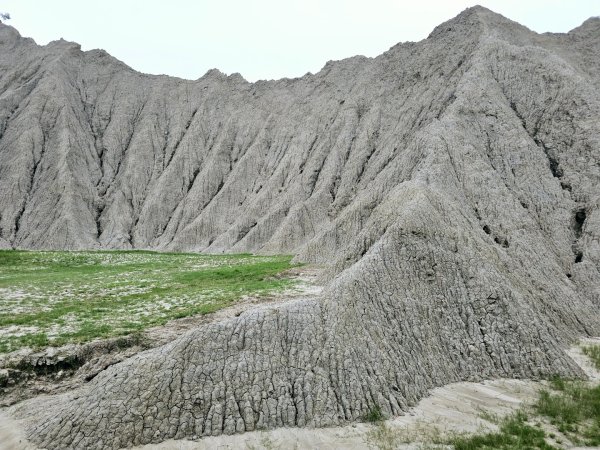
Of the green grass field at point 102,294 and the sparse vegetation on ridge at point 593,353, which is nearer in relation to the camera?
the sparse vegetation on ridge at point 593,353

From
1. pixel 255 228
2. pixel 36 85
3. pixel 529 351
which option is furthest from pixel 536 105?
pixel 36 85

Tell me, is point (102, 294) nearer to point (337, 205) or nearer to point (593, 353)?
point (593, 353)

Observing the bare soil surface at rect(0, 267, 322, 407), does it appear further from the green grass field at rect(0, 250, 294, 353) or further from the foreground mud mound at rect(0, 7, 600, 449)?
the foreground mud mound at rect(0, 7, 600, 449)

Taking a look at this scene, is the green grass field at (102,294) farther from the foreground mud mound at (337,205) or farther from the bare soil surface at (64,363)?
the foreground mud mound at (337,205)

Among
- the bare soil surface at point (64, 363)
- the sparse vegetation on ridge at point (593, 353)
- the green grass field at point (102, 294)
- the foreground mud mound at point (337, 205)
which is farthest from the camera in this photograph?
the green grass field at point (102, 294)

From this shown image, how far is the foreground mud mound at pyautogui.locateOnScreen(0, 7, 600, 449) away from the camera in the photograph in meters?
12.3

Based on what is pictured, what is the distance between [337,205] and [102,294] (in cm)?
3784

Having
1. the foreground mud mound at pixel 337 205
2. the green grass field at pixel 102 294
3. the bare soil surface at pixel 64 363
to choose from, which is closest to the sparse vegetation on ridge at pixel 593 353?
the foreground mud mound at pixel 337 205

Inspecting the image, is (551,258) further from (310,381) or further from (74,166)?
(74,166)

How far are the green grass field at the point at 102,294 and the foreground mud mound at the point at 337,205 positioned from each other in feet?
15.4

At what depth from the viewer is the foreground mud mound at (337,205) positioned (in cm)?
1227

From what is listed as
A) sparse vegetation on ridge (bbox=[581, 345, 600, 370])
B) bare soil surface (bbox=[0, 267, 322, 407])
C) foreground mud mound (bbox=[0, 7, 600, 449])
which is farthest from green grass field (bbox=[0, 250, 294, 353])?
sparse vegetation on ridge (bbox=[581, 345, 600, 370])

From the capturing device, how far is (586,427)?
11.3 metres

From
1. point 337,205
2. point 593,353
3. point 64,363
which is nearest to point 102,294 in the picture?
point 64,363
